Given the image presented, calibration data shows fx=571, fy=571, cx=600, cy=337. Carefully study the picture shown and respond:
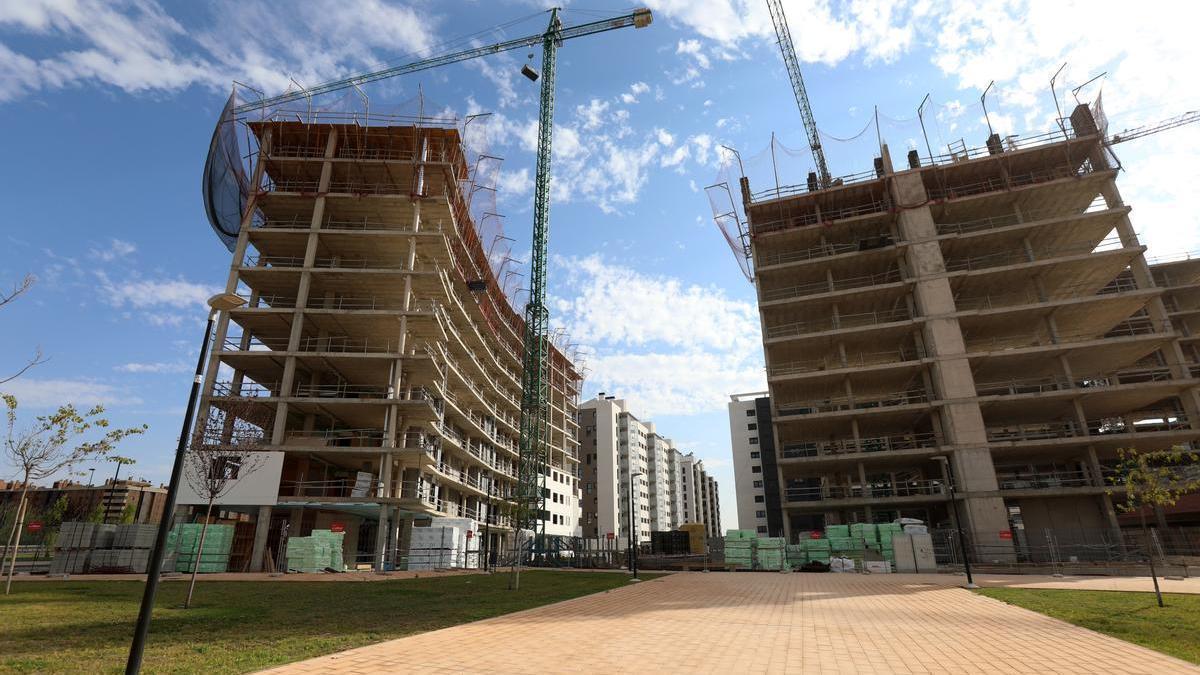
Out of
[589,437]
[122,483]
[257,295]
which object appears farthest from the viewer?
[589,437]

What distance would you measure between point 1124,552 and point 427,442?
134 feet

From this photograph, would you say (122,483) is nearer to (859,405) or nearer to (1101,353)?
(859,405)

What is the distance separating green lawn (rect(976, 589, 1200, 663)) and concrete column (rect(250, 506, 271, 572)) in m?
32.3

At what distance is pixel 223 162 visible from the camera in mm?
39531

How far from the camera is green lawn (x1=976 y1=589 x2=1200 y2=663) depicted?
28.5ft

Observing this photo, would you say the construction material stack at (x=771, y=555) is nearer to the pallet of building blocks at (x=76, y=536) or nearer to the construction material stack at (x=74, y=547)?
the construction material stack at (x=74, y=547)

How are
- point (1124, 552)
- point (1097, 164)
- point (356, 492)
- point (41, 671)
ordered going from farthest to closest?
1. point (1097, 164)
2. point (356, 492)
3. point (1124, 552)
4. point (41, 671)

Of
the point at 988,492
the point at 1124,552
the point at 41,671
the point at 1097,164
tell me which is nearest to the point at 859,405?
the point at 988,492

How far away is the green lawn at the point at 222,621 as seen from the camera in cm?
718

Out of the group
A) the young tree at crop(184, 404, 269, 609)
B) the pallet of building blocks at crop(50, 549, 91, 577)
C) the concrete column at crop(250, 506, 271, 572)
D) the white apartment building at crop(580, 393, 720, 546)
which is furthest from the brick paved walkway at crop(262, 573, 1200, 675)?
the white apartment building at crop(580, 393, 720, 546)

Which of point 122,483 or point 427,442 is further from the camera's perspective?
point 122,483

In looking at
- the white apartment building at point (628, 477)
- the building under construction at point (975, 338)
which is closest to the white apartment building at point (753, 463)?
the white apartment building at point (628, 477)

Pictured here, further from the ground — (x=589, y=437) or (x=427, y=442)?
(x=589, y=437)

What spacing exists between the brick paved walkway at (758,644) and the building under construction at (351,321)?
2444 centimetres
